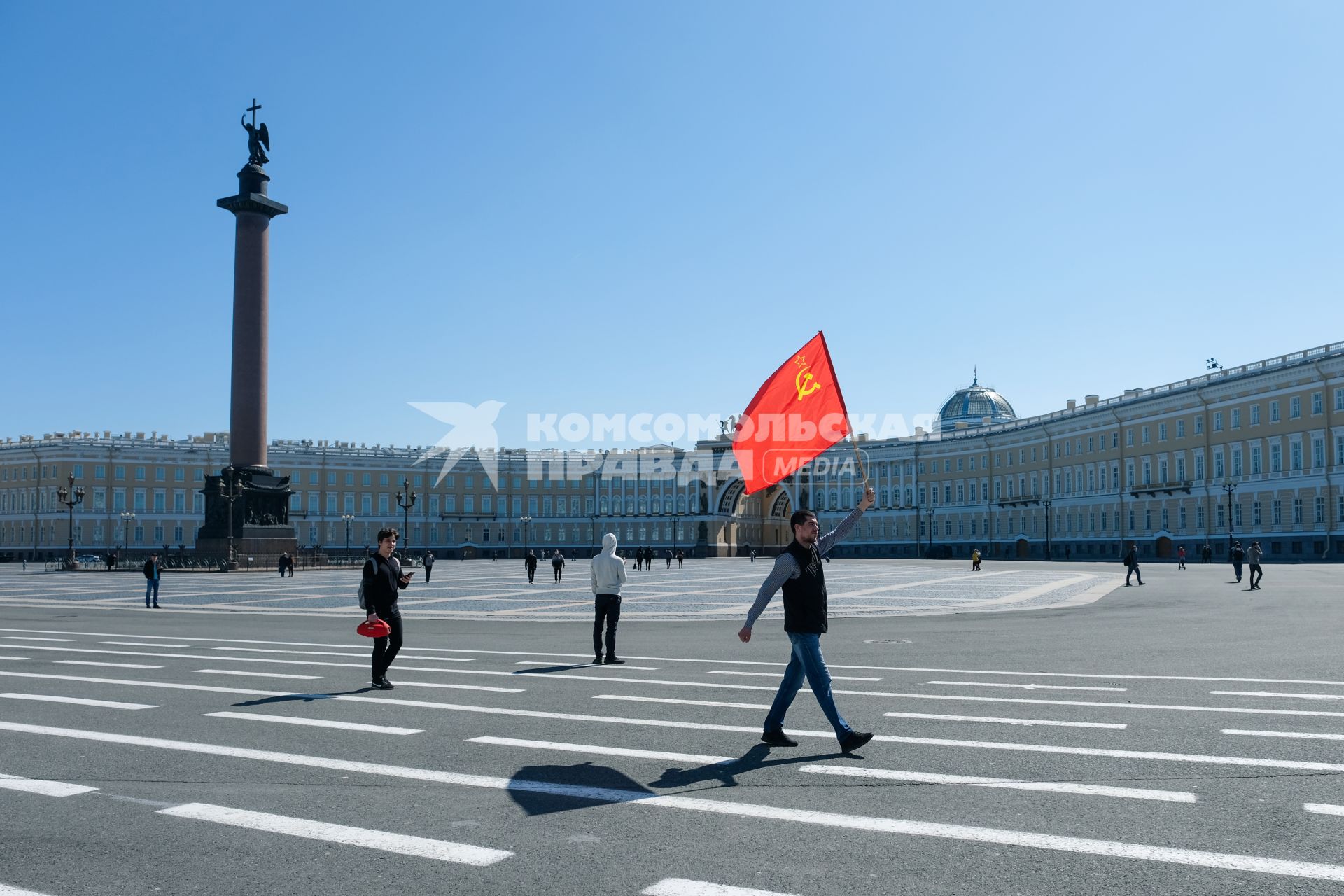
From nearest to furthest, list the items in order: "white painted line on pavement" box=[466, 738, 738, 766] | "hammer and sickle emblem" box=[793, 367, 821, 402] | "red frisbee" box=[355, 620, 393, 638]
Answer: "white painted line on pavement" box=[466, 738, 738, 766] → "hammer and sickle emblem" box=[793, 367, 821, 402] → "red frisbee" box=[355, 620, 393, 638]

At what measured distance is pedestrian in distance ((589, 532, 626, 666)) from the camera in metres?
14.4

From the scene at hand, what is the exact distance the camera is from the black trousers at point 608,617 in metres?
14.4

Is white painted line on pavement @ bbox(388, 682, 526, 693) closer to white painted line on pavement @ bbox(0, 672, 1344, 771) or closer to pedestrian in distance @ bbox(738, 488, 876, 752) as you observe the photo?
white painted line on pavement @ bbox(0, 672, 1344, 771)

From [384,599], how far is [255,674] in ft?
8.08

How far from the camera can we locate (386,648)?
11938 millimetres

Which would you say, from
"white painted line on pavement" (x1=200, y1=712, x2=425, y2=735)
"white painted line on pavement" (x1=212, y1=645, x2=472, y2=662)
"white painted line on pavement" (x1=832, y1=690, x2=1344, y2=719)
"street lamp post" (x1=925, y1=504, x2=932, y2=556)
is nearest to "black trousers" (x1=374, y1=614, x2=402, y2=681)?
"white painted line on pavement" (x1=200, y1=712, x2=425, y2=735)

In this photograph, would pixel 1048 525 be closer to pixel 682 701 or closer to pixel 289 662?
pixel 289 662

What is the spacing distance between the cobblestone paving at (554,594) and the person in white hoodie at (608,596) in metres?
8.92

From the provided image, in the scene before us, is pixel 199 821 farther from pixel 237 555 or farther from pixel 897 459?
pixel 897 459

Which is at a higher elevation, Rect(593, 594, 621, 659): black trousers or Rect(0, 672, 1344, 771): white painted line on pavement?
Rect(593, 594, 621, 659): black trousers

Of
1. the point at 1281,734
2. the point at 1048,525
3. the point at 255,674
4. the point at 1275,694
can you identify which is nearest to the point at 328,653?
the point at 255,674

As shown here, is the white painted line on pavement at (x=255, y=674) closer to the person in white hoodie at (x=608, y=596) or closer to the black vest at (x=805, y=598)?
Result: the person in white hoodie at (x=608, y=596)

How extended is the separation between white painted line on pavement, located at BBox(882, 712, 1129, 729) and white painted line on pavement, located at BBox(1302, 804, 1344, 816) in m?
2.67

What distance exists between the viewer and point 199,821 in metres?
6.25
